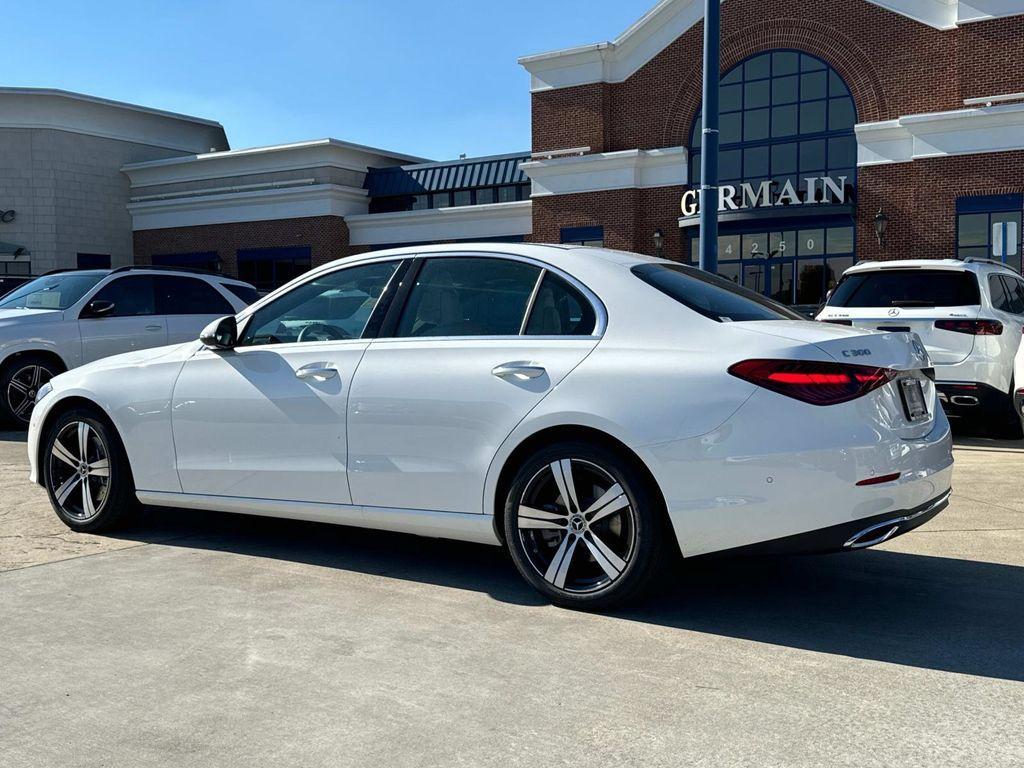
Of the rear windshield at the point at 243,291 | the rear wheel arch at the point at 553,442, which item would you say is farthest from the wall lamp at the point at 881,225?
the rear wheel arch at the point at 553,442

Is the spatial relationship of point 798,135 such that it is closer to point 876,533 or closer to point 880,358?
point 880,358

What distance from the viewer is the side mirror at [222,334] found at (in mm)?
5441

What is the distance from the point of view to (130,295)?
11750 mm

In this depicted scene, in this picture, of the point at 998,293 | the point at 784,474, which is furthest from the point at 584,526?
the point at 998,293

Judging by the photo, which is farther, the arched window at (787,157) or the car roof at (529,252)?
the arched window at (787,157)

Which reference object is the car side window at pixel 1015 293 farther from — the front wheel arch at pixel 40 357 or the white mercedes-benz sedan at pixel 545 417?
the front wheel arch at pixel 40 357

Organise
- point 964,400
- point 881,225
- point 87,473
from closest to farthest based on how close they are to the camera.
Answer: point 87,473 < point 964,400 < point 881,225

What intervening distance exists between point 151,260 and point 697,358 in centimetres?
3815

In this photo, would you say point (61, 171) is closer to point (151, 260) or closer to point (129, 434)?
point (151, 260)

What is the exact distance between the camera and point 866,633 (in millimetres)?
4152

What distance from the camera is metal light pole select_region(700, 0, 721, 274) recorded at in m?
11.4

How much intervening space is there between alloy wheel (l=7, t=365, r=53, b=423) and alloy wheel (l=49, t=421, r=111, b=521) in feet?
19.1

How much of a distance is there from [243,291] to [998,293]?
852 cm

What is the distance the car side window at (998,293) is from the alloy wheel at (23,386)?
10.00 meters
